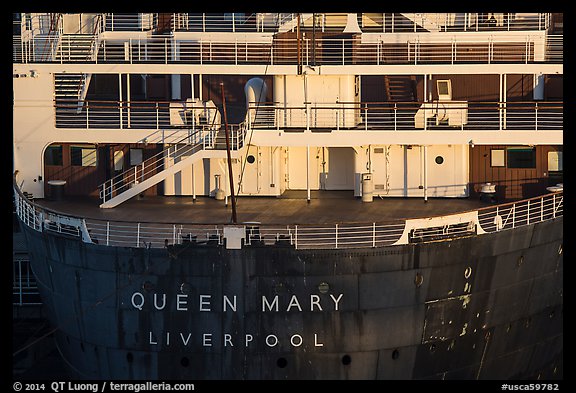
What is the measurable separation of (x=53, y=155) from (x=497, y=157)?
1215 cm

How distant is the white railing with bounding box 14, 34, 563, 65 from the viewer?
44.3 metres

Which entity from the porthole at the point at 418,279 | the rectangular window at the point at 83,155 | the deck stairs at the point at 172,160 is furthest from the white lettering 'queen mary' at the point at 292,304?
the rectangular window at the point at 83,155

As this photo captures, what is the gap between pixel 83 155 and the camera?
45.2 metres

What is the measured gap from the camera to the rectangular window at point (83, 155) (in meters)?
45.2

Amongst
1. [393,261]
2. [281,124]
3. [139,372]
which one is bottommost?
[139,372]

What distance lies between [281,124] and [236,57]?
220cm

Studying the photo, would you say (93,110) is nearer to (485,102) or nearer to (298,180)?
(298,180)

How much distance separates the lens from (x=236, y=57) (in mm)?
44094

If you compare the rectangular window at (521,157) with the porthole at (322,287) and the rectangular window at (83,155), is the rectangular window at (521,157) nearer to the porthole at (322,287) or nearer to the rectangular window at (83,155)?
the porthole at (322,287)

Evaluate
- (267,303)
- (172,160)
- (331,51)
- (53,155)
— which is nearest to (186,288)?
(267,303)

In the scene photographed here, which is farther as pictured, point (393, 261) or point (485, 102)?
point (485, 102)

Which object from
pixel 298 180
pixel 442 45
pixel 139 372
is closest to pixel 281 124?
pixel 298 180

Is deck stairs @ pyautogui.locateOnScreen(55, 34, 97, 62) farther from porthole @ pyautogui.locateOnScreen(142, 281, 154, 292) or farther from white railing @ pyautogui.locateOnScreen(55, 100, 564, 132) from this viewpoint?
porthole @ pyautogui.locateOnScreen(142, 281, 154, 292)

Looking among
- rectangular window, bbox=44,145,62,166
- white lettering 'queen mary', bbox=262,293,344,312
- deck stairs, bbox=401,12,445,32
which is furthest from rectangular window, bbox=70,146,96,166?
deck stairs, bbox=401,12,445,32
